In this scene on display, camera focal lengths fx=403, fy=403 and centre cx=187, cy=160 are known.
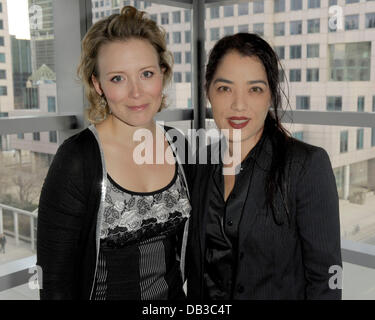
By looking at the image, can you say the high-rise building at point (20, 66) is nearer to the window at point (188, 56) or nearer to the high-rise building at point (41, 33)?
the high-rise building at point (41, 33)

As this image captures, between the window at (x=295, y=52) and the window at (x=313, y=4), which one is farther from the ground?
the window at (x=313, y=4)

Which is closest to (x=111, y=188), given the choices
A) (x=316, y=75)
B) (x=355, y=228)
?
(x=355, y=228)

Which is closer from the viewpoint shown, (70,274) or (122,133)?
(70,274)

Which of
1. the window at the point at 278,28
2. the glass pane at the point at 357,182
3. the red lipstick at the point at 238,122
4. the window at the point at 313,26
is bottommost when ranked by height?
the glass pane at the point at 357,182

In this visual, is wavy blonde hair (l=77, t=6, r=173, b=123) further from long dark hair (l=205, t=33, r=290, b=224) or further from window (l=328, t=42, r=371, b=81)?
window (l=328, t=42, r=371, b=81)

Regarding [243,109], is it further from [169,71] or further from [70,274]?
[70,274]

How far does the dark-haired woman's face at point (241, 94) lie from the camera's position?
131cm

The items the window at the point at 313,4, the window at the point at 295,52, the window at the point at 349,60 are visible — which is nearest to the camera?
the window at the point at 349,60

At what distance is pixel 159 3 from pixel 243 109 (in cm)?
183

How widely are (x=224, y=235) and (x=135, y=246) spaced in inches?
11.5

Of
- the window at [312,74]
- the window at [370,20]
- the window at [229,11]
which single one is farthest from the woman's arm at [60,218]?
the window at [312,74]

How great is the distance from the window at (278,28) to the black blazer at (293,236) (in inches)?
141

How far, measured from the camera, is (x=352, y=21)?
4.10m
